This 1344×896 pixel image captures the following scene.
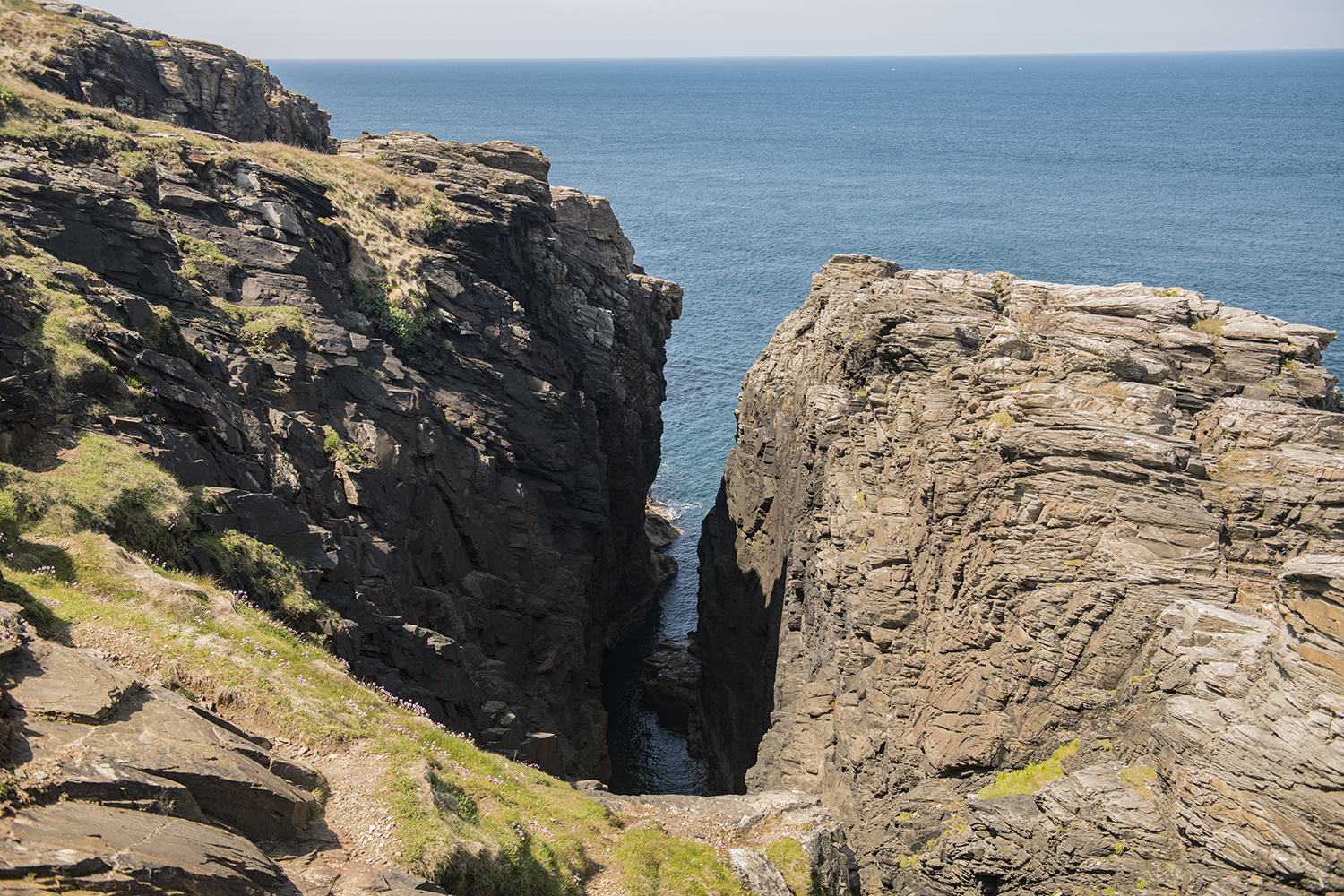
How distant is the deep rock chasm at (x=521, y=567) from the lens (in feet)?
57.3

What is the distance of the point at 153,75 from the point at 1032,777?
63.4m

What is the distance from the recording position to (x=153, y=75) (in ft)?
175

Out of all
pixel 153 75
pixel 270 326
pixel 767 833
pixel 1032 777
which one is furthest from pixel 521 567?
pixel 153 75

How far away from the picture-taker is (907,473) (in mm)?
35156

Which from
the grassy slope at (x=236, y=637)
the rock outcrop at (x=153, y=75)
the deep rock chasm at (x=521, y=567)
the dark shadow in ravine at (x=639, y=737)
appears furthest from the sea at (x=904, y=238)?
the rock outcrop at (x=153, y=75)

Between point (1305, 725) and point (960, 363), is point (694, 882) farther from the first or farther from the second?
point (960, 363)

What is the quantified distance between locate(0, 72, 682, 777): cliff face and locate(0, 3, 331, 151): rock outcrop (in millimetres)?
8512

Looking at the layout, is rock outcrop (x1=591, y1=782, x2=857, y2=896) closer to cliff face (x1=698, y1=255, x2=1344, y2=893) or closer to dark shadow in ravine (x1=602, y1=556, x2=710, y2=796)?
cliff face (x1=698, y1=255, x2=1344, y2=893)

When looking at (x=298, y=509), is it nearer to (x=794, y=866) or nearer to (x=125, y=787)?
(x=125, y=787)

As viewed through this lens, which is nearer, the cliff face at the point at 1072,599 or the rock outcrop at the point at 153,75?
the cliff face at the point at 1072,599

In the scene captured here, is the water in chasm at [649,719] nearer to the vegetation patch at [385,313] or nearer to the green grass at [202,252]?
the vegetation patch at [385,313]

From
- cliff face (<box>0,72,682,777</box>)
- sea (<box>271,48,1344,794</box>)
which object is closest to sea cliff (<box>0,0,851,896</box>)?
cliff face (<box>0,72,682,777</box>)

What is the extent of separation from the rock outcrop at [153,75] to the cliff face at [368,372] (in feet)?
27.9

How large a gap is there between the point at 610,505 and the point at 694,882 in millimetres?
43606
